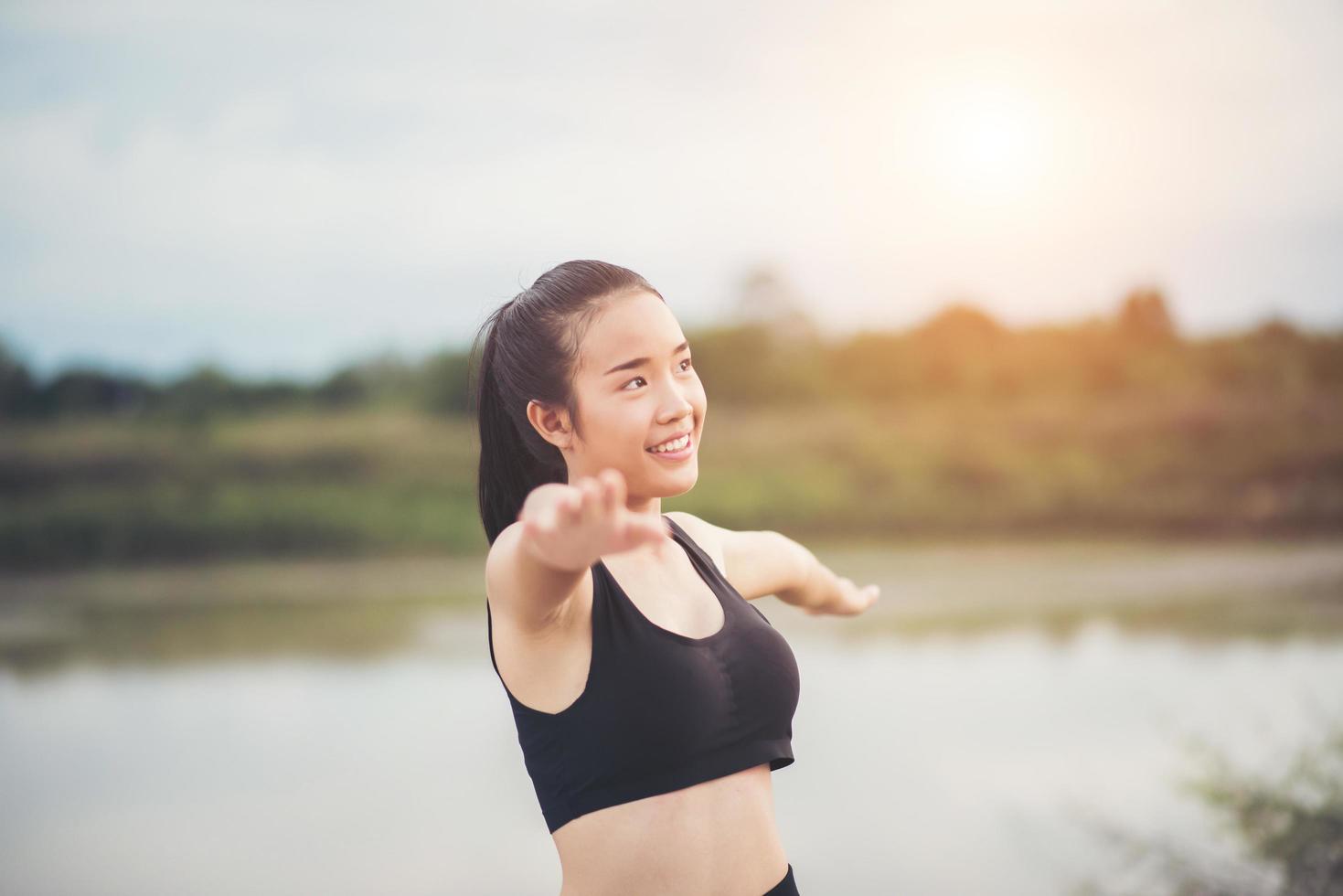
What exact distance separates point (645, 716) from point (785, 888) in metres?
0.21

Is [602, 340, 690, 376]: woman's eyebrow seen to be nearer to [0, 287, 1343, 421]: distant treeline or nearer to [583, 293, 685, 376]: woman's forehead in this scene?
[583, 293, 685, 376]: woman's forehead

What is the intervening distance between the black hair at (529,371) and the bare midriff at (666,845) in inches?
10.1

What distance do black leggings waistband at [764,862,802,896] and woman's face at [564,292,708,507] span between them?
1.00ft

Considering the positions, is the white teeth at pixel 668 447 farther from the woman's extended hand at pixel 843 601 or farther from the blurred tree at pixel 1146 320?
the blurred tree at pixel 1146 320

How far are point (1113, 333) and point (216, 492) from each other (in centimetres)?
286

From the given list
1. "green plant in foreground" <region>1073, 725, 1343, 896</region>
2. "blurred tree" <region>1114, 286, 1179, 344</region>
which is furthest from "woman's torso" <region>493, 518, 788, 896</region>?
"blurred tree" <region>1114, 286, 1179, 344</region>

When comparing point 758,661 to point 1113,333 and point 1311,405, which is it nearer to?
point 1113,333

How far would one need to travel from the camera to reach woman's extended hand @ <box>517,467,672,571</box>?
59 centimetres

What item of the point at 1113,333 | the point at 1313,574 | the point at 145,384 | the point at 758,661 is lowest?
the point at 1313,574

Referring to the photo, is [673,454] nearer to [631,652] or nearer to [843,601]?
[631,652]

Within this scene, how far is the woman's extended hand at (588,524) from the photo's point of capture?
0.59 meters

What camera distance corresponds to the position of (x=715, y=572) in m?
0.90

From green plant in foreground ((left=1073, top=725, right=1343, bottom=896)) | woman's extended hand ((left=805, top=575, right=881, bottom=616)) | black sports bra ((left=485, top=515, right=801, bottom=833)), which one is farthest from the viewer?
green plant in foreground ((left=1073, top=725, right=1343, bottom=896))

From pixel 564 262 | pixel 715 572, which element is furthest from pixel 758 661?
pixel 564 262
